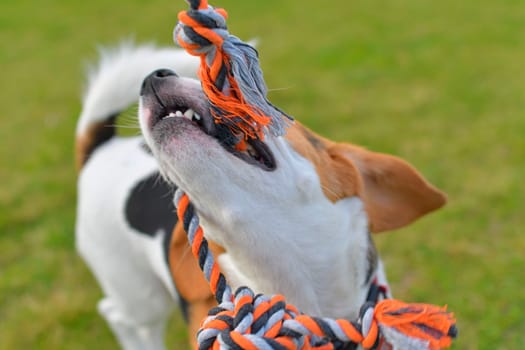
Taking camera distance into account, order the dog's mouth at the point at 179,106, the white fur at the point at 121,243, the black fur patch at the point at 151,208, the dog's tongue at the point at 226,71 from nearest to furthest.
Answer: the dog's tongue at the point at 226,71 → the dog's mouth at the point at 179,106 → the black fur patch at the point at 151,208 → the white fur at the point at 121,243


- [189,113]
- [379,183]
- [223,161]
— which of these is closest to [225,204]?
[223,161]

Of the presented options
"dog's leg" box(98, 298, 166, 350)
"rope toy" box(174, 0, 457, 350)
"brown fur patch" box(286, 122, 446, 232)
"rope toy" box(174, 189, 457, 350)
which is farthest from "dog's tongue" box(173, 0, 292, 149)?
"dog's leg" box(98, 298, 166, 350)

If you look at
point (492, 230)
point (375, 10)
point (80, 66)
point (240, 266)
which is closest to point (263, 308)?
point (240, 266)

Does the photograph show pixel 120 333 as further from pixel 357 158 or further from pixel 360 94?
pixel 360 94

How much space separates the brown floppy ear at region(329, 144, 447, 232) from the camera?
210 centimetres

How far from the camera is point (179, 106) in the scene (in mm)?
1435

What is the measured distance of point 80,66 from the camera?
8.57 metres

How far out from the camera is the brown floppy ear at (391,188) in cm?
210

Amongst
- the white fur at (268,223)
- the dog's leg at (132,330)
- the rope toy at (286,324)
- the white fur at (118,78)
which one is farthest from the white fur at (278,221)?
the dog's leg at (132,330)

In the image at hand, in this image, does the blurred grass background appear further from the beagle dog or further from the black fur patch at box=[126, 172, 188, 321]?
the black fur patch at box=[126, 172, 188, 321]

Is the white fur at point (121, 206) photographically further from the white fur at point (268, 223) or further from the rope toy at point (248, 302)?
the rope toy at point (248, 302)

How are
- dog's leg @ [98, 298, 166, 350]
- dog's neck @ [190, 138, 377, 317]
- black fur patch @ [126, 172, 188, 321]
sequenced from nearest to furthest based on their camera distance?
dog's neck @ [190, 138, 377, 317] < black fur patch @ [126, 172, 188, 321] < dog's leg @ [98, 298, 166, 350]

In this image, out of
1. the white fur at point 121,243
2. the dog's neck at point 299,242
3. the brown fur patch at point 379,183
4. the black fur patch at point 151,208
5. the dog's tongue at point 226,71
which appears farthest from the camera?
the white fur at point 121,243

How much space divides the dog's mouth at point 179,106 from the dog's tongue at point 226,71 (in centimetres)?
6
